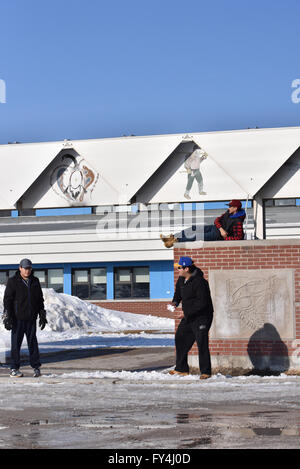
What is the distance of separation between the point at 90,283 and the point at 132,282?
85.9 inches

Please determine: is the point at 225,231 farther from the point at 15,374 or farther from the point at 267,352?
the point at 15,374

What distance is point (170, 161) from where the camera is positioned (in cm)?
3844

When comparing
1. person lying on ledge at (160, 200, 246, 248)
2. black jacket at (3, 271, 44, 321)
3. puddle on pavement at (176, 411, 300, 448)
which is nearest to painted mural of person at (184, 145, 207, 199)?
person lying on ledge at (160, 200, 246, 248)

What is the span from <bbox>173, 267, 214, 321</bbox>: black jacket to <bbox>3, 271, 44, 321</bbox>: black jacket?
2.53 meters

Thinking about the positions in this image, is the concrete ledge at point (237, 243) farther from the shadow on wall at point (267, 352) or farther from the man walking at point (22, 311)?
the man walking at point (22, 311)

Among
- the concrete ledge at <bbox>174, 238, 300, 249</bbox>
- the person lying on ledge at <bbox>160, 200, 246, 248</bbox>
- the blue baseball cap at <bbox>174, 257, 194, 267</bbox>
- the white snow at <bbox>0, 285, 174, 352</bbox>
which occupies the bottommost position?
the white snow at <bbox>0, 285, 174, 352</bbox>

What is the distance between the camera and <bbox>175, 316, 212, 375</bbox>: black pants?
13711 mm

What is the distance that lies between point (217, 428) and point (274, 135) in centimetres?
2806

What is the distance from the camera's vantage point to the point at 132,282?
42812mm

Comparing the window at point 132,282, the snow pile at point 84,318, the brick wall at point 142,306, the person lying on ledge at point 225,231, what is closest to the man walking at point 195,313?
the person lying on ledge at point 225,231

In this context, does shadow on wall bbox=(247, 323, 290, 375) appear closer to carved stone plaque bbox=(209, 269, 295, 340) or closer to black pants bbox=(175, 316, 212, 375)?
carved stone plaque bbox=(209, 269, 295, 340)

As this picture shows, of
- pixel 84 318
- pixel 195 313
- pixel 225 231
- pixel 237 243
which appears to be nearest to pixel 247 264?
pixel 237 243
